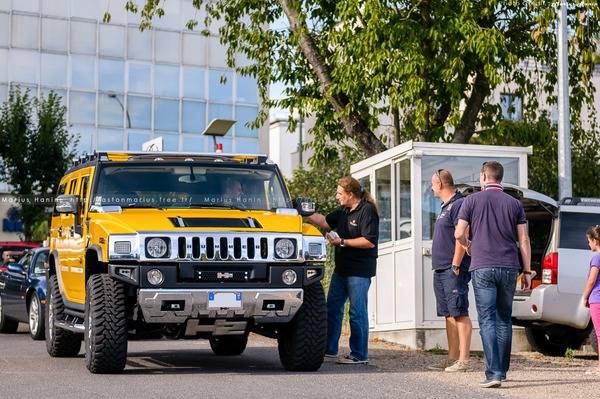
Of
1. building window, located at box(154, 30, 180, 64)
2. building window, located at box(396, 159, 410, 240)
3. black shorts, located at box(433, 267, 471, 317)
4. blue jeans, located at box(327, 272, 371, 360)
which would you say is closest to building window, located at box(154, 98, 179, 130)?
building window, located at box(154, 30, 180, 64)

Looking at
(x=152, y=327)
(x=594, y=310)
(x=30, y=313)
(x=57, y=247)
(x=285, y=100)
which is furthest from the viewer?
(x=285, y=100)

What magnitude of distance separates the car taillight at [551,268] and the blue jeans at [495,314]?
4259 mm

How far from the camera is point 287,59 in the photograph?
22.9 meters

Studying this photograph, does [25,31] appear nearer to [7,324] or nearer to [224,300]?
[7,324]

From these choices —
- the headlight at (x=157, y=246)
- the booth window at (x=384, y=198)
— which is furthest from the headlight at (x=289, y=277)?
the booth window at (x=384, y=198)

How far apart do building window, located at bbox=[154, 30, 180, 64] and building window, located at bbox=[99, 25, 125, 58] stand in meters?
1.48

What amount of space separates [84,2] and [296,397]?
45849 mm

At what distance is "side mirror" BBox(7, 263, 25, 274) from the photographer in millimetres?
20578

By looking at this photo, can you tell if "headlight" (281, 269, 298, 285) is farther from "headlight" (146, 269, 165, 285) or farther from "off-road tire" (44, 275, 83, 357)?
"off-road tire" (44, 275, 83, 357)

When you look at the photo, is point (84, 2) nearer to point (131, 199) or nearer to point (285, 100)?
point (285, 100)

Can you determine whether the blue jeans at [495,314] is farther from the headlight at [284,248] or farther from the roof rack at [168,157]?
the roof rack at [168,157]

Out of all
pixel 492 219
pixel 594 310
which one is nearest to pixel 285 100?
pixel 594 310

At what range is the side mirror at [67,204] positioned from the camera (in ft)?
43.0

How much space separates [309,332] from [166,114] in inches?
1749
